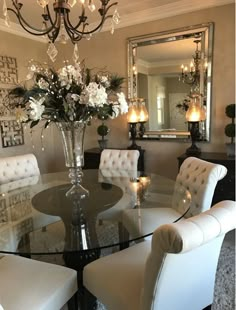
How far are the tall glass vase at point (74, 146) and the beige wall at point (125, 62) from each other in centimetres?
188

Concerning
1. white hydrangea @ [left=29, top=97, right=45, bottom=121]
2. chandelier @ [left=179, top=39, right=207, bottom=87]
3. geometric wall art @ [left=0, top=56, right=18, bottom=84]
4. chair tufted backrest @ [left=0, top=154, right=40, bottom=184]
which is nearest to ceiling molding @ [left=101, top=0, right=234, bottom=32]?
chandelier @ [left=179, top=39, right=207, bottom=87]

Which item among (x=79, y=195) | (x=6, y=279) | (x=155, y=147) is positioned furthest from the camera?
(x=155, y=147)

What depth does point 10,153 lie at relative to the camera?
159 inches

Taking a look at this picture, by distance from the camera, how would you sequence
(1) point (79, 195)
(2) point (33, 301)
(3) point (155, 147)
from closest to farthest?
(2) point (33, 301) → (1) point (79, 195) → (3) point (155, 147)

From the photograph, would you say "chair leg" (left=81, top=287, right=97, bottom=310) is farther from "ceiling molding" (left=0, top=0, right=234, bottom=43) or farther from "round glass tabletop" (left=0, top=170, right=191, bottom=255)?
"ceiling molding" (left=0, top=0, right=234, bottom=43)

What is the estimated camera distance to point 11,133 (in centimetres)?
403

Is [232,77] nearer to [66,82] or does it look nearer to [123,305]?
[66,82]

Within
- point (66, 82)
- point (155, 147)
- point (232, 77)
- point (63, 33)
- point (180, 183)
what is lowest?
point (180, 183)

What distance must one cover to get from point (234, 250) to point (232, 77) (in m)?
2.03

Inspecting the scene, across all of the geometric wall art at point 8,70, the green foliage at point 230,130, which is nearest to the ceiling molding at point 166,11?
the green foliage at point 230,130

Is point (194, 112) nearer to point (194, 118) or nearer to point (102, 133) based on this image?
point (194, 118)

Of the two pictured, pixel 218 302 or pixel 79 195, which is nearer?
pixel 218 302

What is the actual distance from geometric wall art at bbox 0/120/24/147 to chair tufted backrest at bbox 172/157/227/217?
110 inches

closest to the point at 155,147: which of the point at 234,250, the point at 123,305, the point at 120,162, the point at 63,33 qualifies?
the point at 120,162
